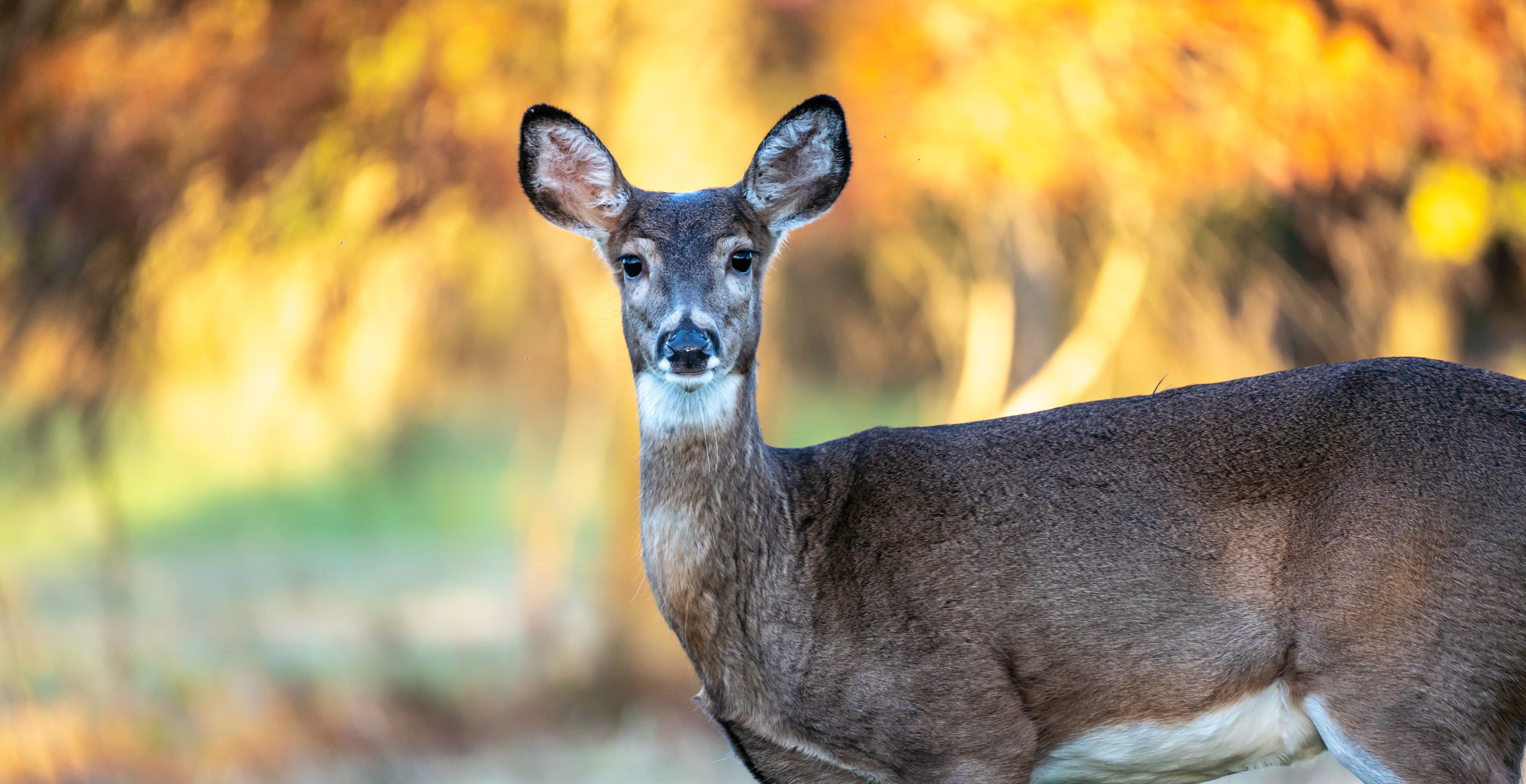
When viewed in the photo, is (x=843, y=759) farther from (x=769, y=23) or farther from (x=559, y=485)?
(x=559, y=485)

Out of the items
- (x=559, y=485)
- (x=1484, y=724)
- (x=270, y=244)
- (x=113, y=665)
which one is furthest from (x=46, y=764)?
(x=1484, y=724)

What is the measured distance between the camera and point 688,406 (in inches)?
163

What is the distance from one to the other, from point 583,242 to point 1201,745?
266 inches

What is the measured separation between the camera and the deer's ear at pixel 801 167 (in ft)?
14.5

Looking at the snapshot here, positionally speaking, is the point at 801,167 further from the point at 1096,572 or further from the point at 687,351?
the point at 1096,572

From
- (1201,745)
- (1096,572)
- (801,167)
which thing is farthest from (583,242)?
(1201,745)

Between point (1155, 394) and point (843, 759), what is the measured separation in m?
1.32

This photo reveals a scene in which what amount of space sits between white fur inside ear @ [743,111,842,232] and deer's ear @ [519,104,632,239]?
406 mm

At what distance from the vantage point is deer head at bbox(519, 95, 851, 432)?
4.06m

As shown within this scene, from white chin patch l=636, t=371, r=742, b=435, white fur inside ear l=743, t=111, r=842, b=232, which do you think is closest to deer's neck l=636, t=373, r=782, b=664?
white chin patch l=636, t=371, r=742, b=435

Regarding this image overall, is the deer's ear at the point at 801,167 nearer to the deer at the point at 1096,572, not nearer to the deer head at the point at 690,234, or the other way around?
the deer head at the point at 690,234

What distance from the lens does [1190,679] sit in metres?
3.88

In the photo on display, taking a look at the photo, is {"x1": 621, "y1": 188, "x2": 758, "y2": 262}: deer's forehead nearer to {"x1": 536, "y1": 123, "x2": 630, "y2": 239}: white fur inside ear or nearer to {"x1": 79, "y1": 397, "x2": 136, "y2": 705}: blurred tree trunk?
{"x1": 536, "y1": 123, "x2": 630, "y2": 239}: white fur inside ear

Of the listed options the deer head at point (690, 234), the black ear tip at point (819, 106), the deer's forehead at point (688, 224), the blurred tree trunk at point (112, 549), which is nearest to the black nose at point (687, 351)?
the deer head at point (690, 234)
